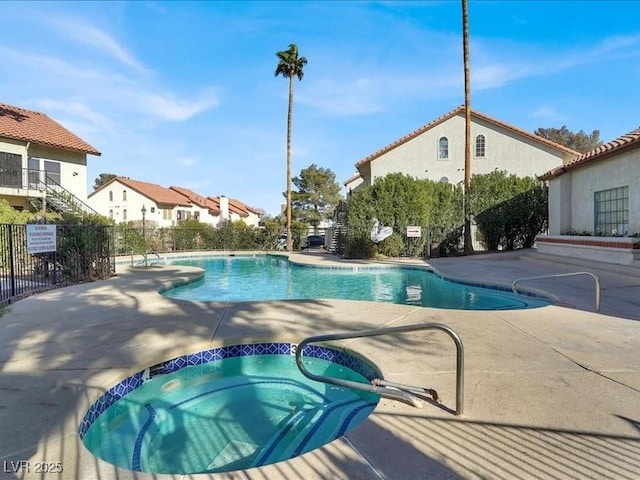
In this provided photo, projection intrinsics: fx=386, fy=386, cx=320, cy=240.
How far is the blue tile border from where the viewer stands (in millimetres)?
3825

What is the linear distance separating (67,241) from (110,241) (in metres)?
2.22

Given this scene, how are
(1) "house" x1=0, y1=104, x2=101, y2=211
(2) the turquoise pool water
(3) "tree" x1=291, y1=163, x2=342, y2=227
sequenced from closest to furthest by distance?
(2) the turquoise pool water < (1) "house" x1=0, y1=104, x2=101, y2=211 < (3) "tree" x1=291, y1=163, x2=342, y2=227

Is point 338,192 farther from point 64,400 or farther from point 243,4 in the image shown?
point 64,400

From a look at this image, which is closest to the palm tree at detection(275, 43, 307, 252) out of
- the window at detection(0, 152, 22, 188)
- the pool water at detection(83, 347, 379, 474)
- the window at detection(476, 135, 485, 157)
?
the window at detection(476, 135, 485, 157)

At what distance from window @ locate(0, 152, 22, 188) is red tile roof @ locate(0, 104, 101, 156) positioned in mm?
1137

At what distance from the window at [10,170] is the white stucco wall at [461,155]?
69.8 feet

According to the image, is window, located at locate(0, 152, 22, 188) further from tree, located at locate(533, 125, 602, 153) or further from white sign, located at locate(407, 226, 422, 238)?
tree, located at locate(533, 125, 602, 153)

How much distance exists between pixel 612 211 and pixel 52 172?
2929 cm

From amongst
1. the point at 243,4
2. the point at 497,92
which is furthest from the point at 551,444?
the point at 497,92

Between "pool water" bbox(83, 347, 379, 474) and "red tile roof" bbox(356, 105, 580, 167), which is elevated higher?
"red tile roof" bbox(356, 105, 580, 167)

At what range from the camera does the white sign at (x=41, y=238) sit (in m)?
9.37

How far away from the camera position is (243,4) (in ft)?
46.7

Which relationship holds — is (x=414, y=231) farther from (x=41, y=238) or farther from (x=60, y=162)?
(x=60, y=162)

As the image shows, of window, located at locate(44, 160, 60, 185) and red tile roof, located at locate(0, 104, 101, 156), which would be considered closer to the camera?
red tile roof, located at locate(0, 104, 101, 156)
